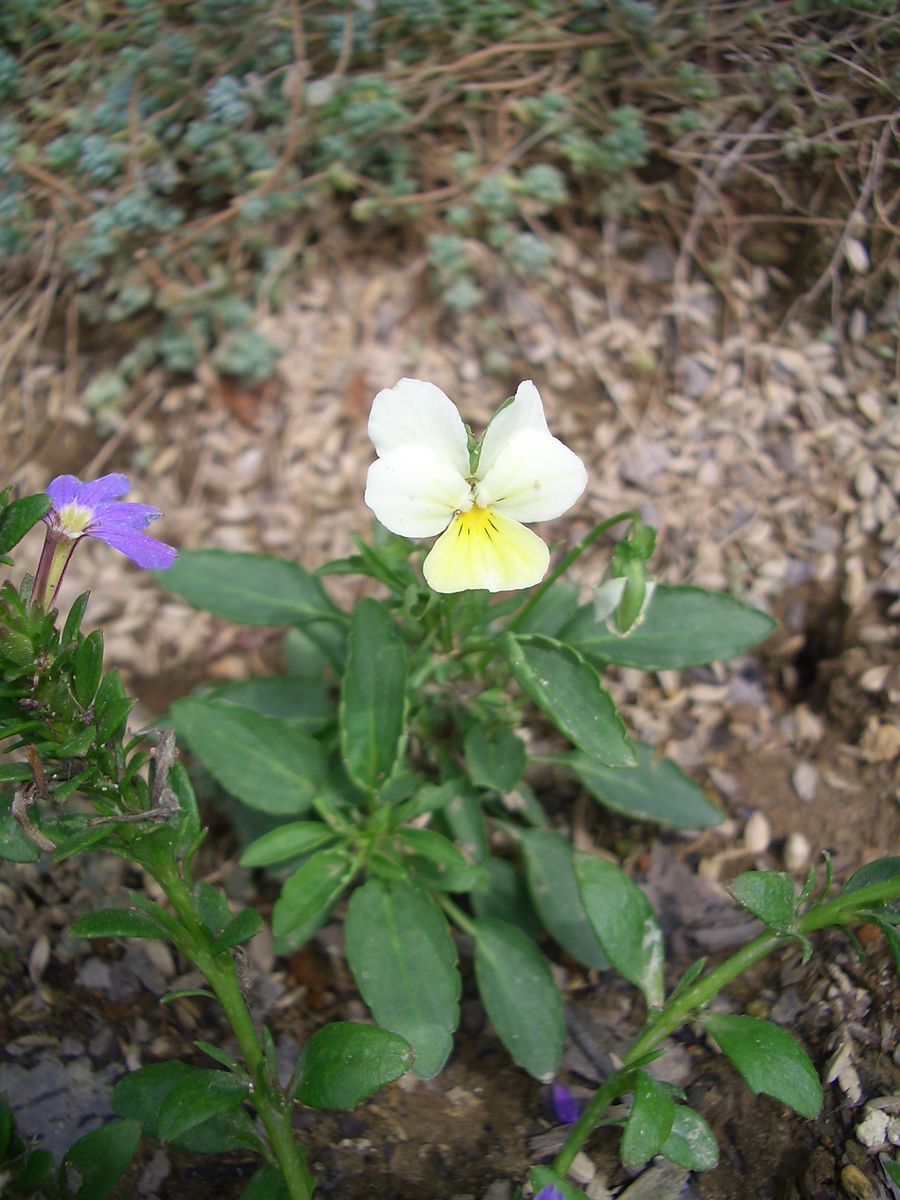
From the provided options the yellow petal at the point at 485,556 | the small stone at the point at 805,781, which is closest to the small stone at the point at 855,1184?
the small stone at the point at 805,781

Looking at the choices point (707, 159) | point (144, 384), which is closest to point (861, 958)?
point (707, 159)

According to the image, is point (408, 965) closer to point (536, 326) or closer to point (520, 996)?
point (520, 996)

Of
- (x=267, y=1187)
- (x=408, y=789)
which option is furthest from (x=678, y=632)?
(x=267, y=1187)

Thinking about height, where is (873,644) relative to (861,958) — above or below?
below

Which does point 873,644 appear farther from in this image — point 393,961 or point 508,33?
point 508,33

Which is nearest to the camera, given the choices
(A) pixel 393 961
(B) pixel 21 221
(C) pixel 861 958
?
(C) pixel 861 958

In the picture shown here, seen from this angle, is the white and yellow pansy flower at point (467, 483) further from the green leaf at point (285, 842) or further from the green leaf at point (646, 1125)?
the green leaf at point (646, 1125)
